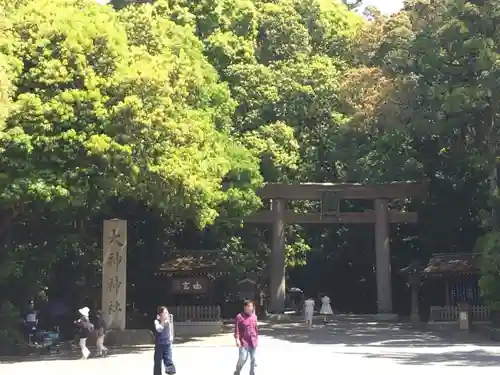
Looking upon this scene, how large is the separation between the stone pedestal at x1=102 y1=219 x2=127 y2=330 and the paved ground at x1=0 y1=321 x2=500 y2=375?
190cm

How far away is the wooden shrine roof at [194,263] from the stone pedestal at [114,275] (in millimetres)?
5669

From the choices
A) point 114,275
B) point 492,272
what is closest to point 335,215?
point 492,272

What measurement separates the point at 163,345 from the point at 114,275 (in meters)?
9.87

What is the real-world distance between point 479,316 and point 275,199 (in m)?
10.9

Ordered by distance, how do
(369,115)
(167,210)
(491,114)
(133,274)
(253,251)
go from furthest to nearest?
(253,251)
(369,115)
(133,274)
(491,114)
(167,210)

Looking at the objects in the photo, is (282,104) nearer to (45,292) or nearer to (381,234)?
(381,234)

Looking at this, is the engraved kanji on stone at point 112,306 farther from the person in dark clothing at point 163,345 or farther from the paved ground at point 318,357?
the person in dark clothing at point 163,345

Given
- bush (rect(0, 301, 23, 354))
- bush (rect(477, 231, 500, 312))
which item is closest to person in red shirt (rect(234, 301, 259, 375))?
bush (rect(0, 301, 23, 354))

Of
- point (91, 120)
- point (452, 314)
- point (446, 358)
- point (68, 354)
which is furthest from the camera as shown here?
point (452, 314)

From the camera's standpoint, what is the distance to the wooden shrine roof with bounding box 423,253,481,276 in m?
28.0

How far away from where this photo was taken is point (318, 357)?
17000 millimetres

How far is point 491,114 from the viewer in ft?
79.0

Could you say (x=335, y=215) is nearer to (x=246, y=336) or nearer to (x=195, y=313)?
(x=195, y=313)

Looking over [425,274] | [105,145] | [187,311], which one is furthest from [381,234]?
[105,145]
